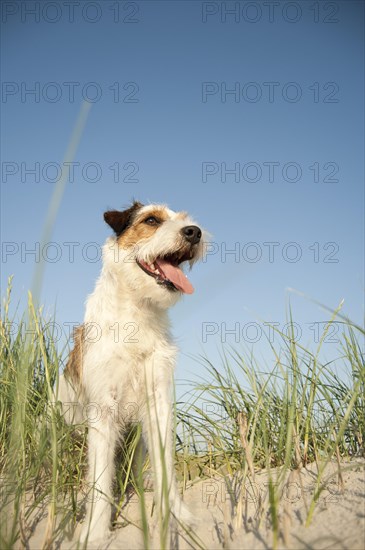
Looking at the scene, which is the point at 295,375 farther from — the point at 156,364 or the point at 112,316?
the point at 112,316

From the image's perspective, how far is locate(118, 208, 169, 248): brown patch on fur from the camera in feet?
17.0

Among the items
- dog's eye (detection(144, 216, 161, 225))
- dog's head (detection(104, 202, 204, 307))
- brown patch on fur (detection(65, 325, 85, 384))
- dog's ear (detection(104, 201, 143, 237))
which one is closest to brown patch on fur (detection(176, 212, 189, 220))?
dog's head (detection(104, 202, 204, 307))

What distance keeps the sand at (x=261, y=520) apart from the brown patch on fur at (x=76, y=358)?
1.48 meters

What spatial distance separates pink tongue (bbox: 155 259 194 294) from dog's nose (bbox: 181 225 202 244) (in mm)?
384

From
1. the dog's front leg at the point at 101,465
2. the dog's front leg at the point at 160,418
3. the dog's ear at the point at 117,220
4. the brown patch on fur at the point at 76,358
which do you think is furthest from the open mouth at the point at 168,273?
the dog's front leg at the point at 101,465

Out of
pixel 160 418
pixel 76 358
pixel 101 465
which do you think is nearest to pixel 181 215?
pixel 76 358

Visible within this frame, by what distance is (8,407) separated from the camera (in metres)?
5.20

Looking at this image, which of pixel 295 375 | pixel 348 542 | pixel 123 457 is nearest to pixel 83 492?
pixel 123 457

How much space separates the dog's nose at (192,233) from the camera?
500 cm

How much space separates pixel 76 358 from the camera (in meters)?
5.18

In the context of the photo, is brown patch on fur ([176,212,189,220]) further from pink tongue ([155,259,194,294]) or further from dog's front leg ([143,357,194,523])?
dog's front leg ([143,357,194,523])

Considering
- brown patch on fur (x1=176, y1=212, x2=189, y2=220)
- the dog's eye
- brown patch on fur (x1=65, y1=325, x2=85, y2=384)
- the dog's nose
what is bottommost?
brown patch on fur (x1=65, y1=325, x2=85, y2=384)

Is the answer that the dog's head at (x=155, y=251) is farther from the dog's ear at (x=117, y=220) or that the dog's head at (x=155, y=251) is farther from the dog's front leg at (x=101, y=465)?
the dog's front leg at (x=101, y=465)

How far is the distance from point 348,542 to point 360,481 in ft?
3.84
